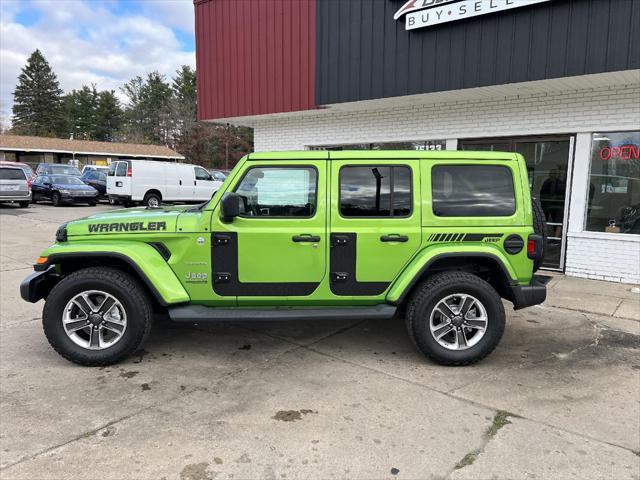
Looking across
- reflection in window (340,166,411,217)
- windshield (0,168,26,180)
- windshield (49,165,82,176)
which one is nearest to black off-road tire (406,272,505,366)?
reflection in window (340,166,411,217)

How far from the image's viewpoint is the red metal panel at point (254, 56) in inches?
392

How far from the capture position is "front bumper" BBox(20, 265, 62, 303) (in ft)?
14.3

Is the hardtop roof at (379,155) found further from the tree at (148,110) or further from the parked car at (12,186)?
the tree at (148,110)

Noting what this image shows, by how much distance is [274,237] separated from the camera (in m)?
4.26

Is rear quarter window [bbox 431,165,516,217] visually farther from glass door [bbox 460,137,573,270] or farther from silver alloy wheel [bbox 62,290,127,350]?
glass door [bbox 460,137,573,270]

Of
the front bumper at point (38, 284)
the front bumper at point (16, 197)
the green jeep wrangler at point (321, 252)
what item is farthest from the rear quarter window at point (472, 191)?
→ the front bumper at point (16, 197)

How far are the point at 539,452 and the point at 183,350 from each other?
3135mm

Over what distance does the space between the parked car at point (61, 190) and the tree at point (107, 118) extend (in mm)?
58522

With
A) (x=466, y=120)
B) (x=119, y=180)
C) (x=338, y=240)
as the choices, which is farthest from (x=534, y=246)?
(x=119, y=180)

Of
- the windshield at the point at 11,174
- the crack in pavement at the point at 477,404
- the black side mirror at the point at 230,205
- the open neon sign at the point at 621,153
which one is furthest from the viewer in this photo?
the windshield at the point at 11,174

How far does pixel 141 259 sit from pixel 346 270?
68.8 inches

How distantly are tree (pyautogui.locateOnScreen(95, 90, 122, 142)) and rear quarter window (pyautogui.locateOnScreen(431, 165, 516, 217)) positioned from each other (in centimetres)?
7996

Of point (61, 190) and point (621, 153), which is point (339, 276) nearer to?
point (621, 153)

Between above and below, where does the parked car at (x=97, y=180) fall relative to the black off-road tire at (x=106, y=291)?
above
